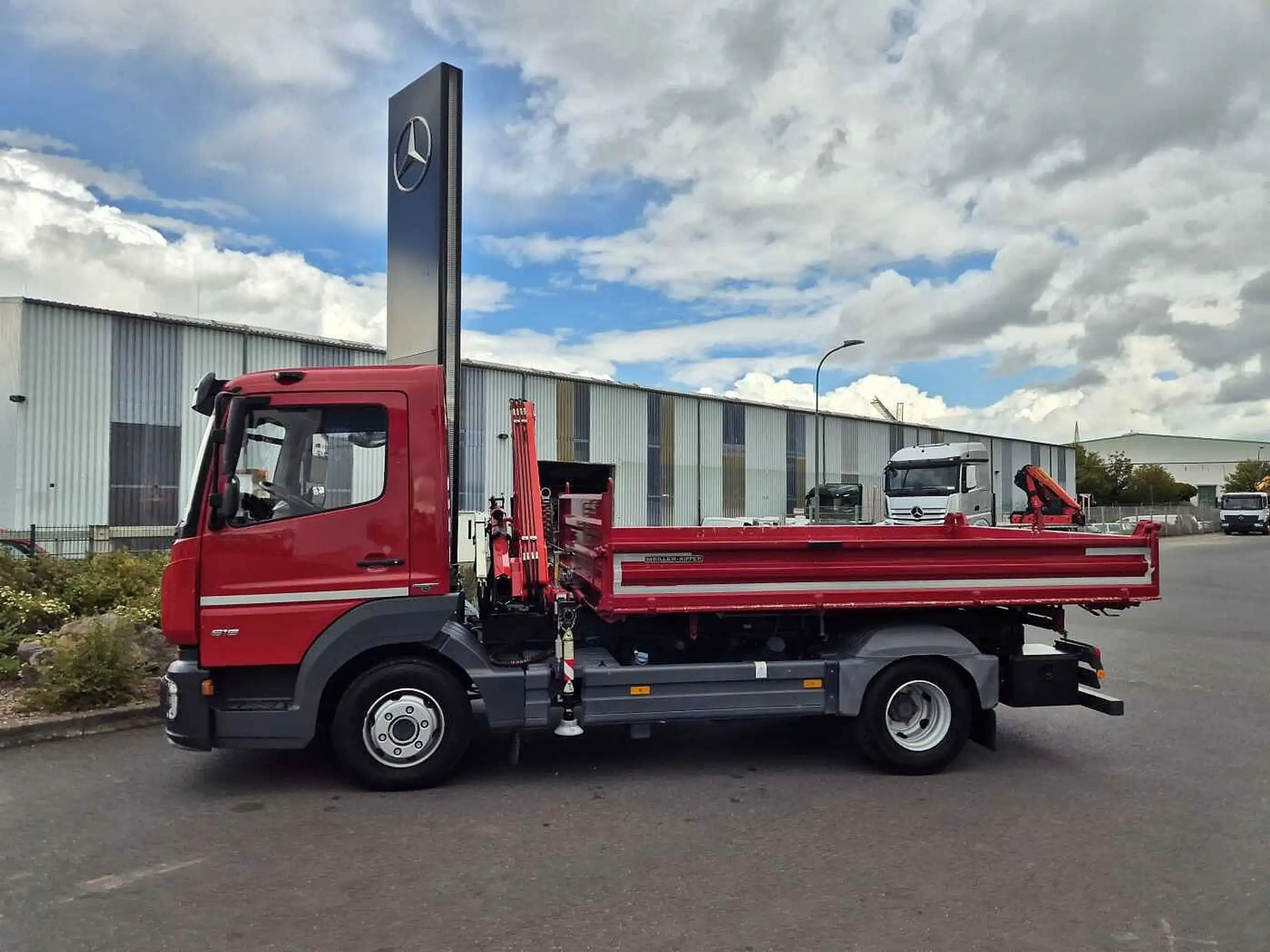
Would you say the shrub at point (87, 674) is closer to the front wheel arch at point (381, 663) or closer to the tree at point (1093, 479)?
the front wheel arch at point (381, 663)

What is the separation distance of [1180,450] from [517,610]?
6660 inches

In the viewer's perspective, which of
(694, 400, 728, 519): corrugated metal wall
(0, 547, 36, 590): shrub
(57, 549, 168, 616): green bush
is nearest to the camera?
(57, 549, 168, 616): green bush

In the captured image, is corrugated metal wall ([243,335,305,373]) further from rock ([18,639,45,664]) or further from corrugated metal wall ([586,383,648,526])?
rock ([18,639,45,664])

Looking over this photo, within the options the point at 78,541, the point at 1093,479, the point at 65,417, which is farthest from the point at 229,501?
the point at 1093,479

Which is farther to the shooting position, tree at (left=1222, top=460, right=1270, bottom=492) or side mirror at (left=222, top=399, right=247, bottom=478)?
tree at (left=1222, top=460, right=1270, bottom=492)

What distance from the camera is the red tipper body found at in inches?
222

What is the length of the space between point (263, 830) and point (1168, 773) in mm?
5595

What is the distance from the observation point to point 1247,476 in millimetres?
94000

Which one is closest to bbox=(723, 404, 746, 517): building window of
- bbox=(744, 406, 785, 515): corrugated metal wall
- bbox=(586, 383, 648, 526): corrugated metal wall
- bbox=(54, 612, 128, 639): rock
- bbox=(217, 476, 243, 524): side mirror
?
bbox=(744, 406, 785, 515): corrugated metal wall

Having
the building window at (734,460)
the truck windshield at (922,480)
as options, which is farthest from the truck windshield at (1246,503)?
the truck windshield at (922,480)

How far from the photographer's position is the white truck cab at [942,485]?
88.1 ft

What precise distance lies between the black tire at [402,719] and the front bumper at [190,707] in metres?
0.72

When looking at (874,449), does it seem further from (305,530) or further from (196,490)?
(196,490)

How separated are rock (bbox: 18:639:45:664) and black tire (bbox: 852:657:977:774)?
6.84m
